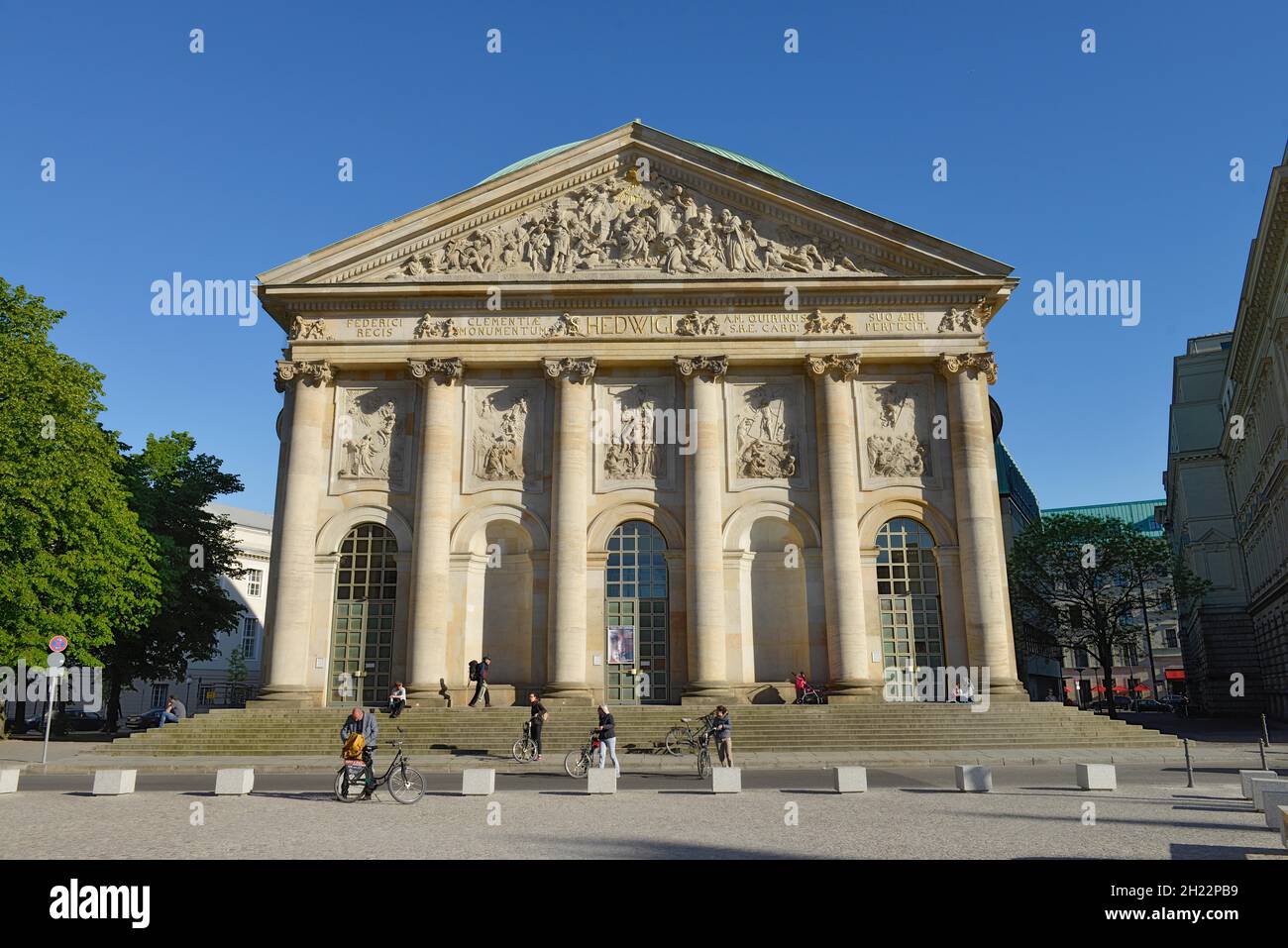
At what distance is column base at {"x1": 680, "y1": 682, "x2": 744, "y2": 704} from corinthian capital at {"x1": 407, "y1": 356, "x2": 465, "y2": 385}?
46.0 ft

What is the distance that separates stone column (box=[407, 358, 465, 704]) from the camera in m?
31.2

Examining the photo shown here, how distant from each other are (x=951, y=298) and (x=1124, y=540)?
85.1 ft

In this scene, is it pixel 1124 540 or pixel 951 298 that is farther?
pixel 1124 540

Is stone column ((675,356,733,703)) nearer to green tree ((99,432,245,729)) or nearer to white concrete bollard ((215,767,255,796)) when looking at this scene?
white concrete bollard ((215,767,255,796))

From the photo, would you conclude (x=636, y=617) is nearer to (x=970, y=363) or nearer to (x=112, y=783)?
(x=970, y=363)

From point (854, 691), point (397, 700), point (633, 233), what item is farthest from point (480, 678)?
point (633, 233)

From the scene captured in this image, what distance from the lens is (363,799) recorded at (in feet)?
53.6

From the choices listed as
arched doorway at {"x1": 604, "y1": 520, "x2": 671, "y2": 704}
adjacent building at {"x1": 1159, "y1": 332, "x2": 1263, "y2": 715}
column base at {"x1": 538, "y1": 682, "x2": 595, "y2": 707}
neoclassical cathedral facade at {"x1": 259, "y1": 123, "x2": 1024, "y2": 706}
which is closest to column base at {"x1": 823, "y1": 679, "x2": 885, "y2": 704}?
neoclassical cathedral facade at {"x1": 259, "y1": 123, "x2": 1024, "y2": 706}

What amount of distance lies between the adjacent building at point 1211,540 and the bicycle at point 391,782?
4985 centimetres

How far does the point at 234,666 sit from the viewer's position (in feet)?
232

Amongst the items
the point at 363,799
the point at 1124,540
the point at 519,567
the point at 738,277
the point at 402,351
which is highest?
the point at 738,277

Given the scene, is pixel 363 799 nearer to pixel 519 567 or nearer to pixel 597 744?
pixel 597 744
